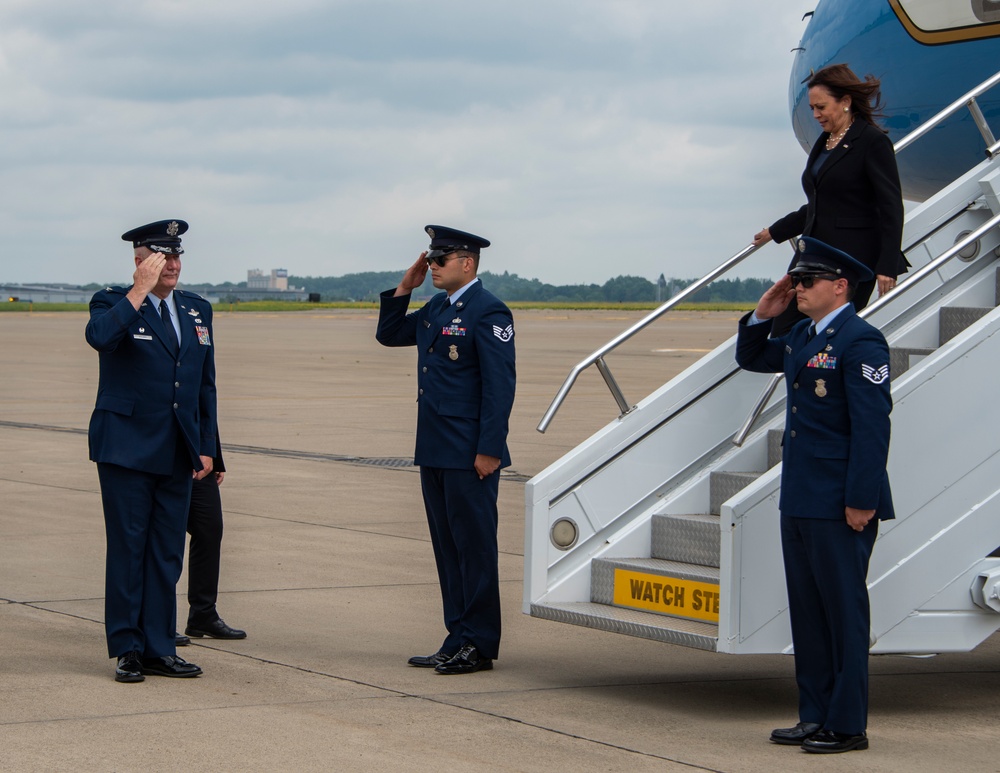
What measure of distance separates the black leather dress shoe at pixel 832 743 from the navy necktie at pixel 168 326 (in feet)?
10.0

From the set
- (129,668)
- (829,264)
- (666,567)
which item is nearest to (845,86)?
(829,264)

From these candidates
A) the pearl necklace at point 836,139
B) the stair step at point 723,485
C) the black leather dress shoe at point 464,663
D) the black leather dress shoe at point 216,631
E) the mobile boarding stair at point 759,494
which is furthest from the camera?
the black leather dress shoe at point 216,631

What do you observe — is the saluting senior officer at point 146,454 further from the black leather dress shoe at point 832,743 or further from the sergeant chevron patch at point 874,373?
the sergeant chevron patch at point 874,373

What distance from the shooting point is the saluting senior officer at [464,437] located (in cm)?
653

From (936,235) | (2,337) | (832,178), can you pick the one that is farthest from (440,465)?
(2,337)

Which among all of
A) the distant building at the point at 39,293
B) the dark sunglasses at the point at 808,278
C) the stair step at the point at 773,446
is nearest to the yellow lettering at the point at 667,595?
the stair step at the point at 773,446

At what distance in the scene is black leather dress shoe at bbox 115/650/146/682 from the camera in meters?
6.22

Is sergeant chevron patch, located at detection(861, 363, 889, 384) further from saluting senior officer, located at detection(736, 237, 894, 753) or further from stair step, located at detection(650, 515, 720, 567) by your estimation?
stair step, located at detection(650, 515, 720, 567)

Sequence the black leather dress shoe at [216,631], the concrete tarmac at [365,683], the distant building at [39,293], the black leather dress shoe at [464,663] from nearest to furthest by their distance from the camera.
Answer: the concrete tarmac at [365,683], the black leather dress shoe at [464,663], the black leather dress shoe at [216,631], the distant building at [39,293]

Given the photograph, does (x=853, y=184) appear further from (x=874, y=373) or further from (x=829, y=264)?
(x=874, y=373)

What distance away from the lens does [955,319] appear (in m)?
7.14

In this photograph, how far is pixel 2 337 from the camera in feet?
152

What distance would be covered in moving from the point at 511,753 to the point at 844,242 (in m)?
2.63

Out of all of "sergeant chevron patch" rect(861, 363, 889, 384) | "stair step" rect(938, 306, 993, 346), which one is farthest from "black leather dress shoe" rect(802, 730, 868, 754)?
"stair step" rect(938, 306, 993, 346)
